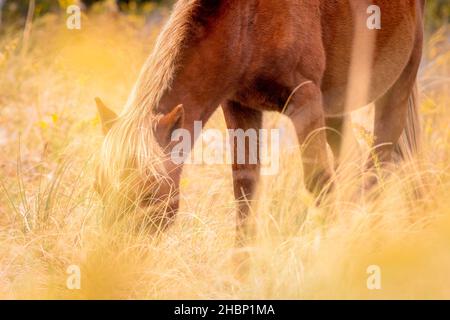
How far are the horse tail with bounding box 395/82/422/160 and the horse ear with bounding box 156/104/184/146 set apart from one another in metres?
1.98

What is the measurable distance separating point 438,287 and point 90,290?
4.86ft

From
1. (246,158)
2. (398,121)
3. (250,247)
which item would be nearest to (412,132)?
(398,121)

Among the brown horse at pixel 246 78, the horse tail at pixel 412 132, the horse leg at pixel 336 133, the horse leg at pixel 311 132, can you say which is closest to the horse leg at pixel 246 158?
the brown horse at pixel 246 78

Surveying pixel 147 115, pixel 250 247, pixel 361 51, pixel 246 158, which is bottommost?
pixel 250 247

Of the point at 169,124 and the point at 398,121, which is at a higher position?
the point at 398,121

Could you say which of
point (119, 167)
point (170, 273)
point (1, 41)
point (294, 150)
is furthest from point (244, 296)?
point (1, 41)

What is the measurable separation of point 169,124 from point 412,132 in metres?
2.14

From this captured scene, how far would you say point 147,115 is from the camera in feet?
12.6

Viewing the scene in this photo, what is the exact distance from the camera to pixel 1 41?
8.65m

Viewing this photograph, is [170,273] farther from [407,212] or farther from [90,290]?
[407,212]

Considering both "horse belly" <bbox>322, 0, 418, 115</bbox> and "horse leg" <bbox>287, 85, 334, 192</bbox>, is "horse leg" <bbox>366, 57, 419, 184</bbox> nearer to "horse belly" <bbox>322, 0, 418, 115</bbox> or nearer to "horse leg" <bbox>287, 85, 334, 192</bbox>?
"horse belly" <bbox>322, 0, 418, 115</bbox>

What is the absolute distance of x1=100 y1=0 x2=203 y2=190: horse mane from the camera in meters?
3.74

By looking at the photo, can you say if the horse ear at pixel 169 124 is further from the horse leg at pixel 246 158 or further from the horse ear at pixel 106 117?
the horse leg at pixel 246 158

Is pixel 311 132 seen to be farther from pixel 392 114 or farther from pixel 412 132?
pixel 412 132
